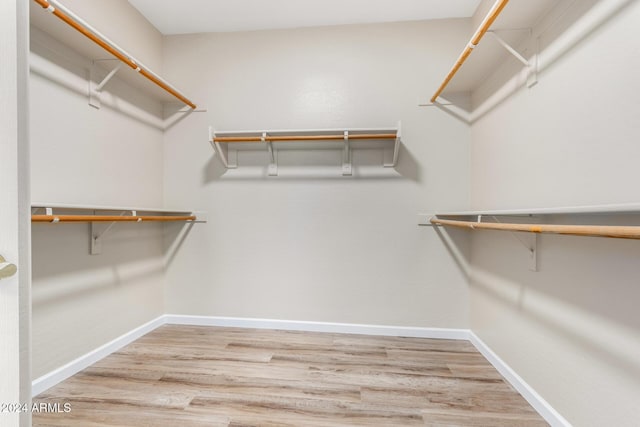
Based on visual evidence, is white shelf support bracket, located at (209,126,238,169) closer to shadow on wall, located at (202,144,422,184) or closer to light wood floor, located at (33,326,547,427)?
shadow on wall, located at (202,144,422,184)

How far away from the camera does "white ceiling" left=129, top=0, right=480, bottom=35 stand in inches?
79.1

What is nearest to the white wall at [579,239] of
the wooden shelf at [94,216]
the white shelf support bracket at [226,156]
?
the white shelf support bracket at [226,156]

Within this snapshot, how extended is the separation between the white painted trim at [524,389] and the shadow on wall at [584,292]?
325 mm

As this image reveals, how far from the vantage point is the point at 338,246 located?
2.25 meters

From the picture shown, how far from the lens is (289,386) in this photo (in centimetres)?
156

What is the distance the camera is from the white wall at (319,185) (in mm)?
2182

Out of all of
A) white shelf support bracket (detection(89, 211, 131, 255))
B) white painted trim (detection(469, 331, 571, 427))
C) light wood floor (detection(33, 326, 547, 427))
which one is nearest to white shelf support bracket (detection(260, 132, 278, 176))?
white shelf support bracket (detection(89, 211, 131, 255))

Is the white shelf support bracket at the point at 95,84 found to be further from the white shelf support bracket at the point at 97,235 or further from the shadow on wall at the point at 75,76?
the white shelf support bracket at the point at 97,235

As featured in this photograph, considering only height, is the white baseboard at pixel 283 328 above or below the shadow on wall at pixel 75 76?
below

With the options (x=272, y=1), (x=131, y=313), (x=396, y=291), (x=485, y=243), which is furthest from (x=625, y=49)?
(x=131, y=313)

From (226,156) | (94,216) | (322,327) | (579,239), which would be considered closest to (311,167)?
(226,156)

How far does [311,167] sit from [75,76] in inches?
59.0

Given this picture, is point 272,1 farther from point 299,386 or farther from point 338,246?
point 299,386

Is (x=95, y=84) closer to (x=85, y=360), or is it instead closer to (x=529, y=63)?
(x=85, y=360)
